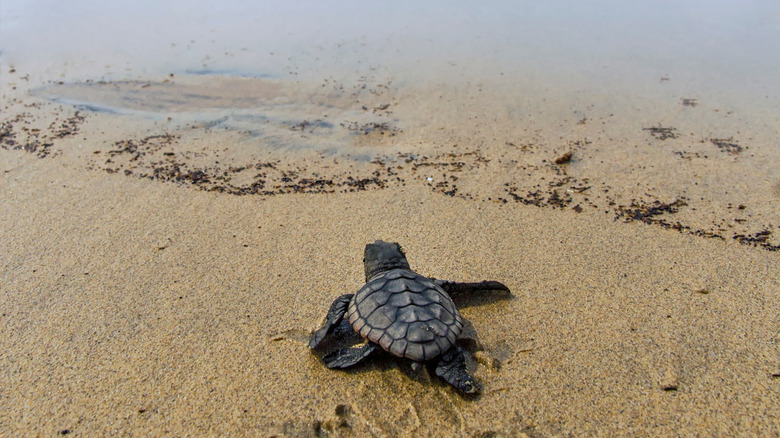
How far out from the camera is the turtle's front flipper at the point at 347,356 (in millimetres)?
2729

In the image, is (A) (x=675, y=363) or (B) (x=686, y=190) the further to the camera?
(B) (x=686, y=190)

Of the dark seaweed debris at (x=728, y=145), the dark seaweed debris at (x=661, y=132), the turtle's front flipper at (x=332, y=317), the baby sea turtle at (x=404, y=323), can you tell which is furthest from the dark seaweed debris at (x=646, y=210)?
the turtle's front flipper at (x=332, y=317)

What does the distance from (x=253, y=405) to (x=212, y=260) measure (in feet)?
4.93

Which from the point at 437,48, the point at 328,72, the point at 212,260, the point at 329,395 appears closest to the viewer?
the point at 329,395

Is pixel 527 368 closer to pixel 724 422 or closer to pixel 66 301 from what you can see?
pixel 724 422

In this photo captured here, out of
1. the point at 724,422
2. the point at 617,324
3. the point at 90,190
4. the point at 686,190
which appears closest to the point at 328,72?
the point at 90,190

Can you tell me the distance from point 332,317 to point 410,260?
38.0 inches

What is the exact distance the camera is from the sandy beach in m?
2.55

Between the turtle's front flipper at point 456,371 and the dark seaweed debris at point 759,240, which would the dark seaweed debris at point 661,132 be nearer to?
the dark seaweed debris at point 759,240

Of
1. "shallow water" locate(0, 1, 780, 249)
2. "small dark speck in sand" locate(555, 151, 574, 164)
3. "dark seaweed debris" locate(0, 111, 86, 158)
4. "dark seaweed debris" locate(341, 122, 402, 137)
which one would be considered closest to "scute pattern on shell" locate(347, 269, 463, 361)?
"shallow water" locate(0, 1, 780, 249)

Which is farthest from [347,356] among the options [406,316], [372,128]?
[372,128]

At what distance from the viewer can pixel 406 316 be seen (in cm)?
273

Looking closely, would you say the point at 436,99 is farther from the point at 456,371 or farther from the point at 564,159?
Answer: the point at 456,371

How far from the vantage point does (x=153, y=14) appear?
1082 cm
